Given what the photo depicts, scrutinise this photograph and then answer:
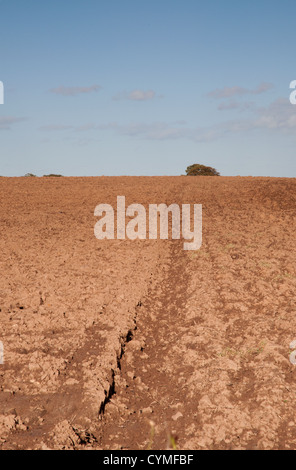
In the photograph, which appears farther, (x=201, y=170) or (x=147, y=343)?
(x=201, y=170)

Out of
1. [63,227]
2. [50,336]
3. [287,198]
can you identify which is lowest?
[50,336]

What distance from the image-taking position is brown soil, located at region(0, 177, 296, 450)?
438 centimetres

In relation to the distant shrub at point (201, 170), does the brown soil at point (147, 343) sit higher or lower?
lower

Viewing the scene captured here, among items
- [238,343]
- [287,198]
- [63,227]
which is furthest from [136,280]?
[287,198]

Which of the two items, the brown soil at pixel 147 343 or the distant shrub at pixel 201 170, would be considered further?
the distant shrub at pixel 201 170

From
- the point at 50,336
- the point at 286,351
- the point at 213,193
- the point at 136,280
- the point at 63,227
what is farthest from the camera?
the point at 213,193

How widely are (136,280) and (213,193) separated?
14738 millimetres

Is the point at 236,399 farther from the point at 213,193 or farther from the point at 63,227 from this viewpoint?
the point at 213,193

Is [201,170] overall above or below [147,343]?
above

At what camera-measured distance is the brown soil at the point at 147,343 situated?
4.38 metres

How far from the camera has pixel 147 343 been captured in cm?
646

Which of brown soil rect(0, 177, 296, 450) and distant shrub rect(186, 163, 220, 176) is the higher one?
distant shrub rect(186, 163, 220, 176)

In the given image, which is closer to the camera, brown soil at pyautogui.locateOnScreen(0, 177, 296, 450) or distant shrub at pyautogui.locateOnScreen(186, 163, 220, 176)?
brown soil at pyautogui.locateOnScreen(0, 177, 296, 450)

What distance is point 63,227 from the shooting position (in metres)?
14.7
